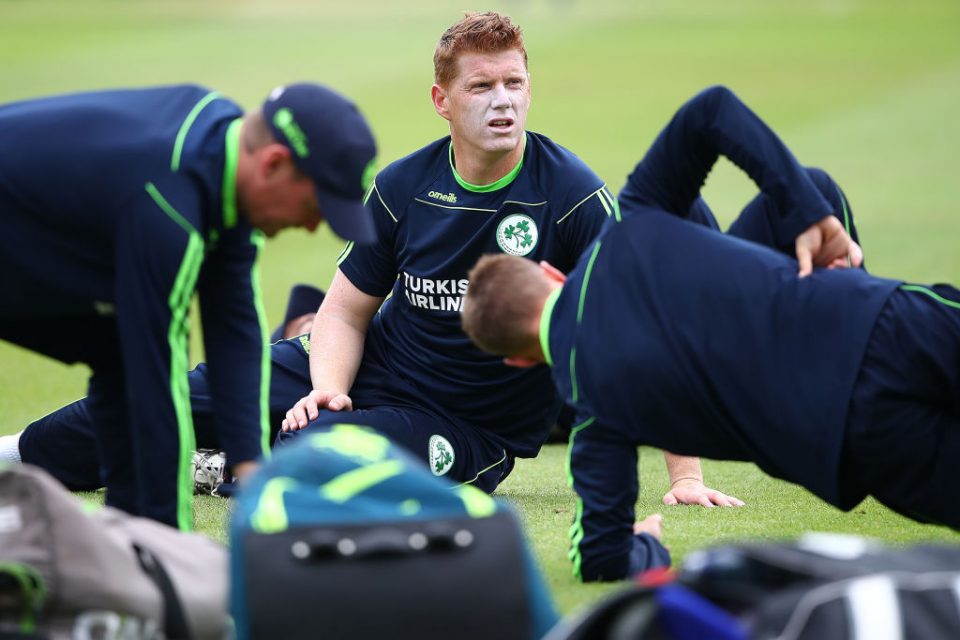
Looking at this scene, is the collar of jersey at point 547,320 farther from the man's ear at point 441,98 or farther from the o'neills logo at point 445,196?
the man's ear at point 441,98

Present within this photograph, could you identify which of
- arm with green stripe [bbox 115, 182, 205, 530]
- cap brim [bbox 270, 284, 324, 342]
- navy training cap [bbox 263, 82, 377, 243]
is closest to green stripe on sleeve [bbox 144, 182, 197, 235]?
arm with green stripe [bbox 115, 182, 205, 530]

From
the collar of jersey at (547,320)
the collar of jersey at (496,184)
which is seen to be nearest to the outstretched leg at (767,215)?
the collar of jersey at (547,320)

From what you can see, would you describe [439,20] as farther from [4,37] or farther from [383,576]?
[383,576]

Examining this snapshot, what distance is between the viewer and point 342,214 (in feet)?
10.8

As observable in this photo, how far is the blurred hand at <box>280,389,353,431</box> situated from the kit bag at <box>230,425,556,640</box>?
7.70 feet

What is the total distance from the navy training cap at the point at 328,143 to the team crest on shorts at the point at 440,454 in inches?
73.7

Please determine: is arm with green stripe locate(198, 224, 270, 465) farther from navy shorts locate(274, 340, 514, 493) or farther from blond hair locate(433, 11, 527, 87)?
blond hair locate(433, 11, 527, 87)

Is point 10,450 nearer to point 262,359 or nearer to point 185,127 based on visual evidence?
point 262,359

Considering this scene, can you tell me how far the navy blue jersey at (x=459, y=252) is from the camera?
507 centimetres

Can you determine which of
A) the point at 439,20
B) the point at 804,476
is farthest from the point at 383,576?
the point at 439,20

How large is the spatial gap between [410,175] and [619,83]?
18.0 m

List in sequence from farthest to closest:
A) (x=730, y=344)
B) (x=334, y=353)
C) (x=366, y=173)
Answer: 1. (x=334, y=353)
2. (x=730, y=344)
3. (x=366, y=173)

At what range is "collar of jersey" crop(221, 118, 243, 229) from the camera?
3336 mm

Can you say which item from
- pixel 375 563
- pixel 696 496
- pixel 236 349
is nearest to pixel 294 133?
pixel 236 349
